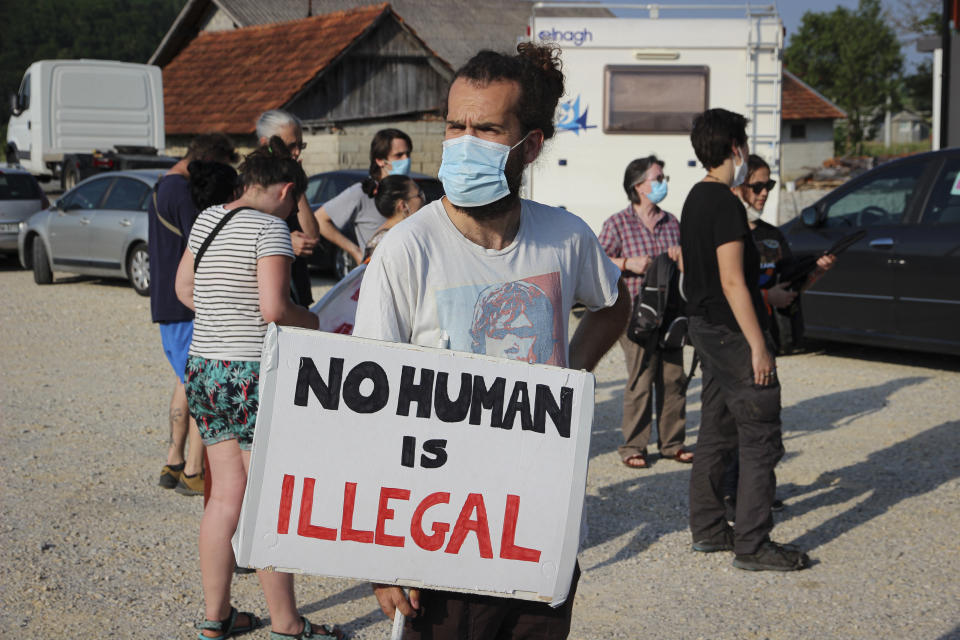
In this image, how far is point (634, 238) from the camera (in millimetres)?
6703

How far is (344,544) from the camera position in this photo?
7.32ft

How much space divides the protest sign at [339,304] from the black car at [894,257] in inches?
222

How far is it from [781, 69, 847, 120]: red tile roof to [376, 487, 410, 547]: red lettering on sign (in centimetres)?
4859

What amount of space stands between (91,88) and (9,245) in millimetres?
7300

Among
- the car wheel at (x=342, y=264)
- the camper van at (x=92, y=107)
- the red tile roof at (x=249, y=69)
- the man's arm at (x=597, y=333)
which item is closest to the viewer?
the man's arm at (x=597, y=333)

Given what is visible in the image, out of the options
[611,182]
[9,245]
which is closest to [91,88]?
[9,245]

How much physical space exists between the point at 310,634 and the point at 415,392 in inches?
84.7

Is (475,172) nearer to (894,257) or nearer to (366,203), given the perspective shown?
(366,203)

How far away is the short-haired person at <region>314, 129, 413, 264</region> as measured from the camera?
5.98 m

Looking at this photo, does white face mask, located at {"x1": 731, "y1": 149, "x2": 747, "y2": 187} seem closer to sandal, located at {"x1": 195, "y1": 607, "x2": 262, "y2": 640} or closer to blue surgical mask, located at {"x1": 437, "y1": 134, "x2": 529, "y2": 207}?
blue surgical mask, located at {"x1": 437, "y1": 134, "x2": 529, "y2": 207}

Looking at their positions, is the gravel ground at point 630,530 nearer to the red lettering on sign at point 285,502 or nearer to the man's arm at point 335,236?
the man's arm at point 335,236

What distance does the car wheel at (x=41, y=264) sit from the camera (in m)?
15.5

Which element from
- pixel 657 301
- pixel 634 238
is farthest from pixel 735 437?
pixel 634 238

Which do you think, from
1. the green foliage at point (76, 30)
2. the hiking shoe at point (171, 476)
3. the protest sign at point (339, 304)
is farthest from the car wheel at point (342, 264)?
the green foliage at point (76, 30)
